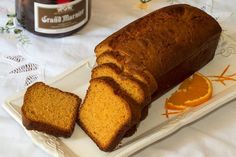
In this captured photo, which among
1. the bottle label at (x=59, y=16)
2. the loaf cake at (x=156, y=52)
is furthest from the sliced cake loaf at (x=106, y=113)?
the bottle label at (x=59, y=16)

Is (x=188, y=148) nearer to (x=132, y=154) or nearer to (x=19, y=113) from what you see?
(x=132, y=154)

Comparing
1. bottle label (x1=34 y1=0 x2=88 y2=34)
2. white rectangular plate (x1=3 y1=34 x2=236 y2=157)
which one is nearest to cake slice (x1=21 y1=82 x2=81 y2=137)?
white rectangular plate (x1=3 y1=34 x2=236 y2=157)

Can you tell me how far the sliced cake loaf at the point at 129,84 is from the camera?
92 centimetres

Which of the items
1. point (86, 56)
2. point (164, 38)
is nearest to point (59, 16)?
point (86, 56)

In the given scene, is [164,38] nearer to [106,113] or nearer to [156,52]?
[156,52]

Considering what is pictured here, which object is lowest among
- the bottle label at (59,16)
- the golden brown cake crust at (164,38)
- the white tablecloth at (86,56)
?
the white tablecloth at (86,56)

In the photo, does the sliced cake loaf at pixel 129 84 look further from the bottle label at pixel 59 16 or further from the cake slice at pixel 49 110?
the bottle label at pixel 59 16

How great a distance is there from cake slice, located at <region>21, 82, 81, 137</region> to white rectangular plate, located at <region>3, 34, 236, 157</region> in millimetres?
16

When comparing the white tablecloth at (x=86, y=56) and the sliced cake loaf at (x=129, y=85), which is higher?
the sliced cake loaf at (x=129, y=85)

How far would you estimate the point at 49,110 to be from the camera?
954mm

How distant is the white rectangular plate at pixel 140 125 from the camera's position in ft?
3.03

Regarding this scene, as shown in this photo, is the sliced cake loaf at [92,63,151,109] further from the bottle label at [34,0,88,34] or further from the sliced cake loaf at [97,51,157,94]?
the bottle label at [34,0,88,34]

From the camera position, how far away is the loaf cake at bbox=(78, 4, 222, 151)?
946 mm

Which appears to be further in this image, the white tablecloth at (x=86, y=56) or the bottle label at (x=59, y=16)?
the bottle label at (x=59, y=16)
